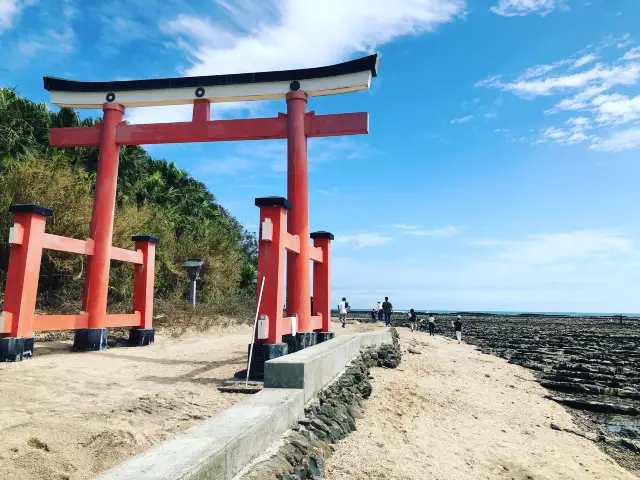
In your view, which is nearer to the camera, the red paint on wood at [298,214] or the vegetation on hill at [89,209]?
the red paint on wood at [298,214]

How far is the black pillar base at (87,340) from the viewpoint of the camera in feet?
32.9

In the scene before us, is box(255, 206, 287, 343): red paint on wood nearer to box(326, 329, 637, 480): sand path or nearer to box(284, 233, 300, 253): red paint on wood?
box(284, 233, 300, 253): red paint on wood

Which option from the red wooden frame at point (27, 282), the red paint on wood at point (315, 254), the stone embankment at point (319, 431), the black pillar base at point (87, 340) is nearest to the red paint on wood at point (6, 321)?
the red wooden frame at point (27, 282)

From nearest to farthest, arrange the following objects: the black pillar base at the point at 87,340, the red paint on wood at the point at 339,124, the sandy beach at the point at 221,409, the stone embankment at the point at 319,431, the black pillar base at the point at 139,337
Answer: the stone embankment at the point at 319,431 → the sandy beach at the point at 221,409 → the red paint on wood at the point at 339,124 → the black pillar base at the point at 87,340 → the black pillar base at the point at 139,337

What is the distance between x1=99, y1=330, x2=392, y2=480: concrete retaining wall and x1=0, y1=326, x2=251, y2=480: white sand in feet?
2.89

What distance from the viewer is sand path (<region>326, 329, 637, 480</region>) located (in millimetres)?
4473

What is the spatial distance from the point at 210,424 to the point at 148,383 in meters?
3.78

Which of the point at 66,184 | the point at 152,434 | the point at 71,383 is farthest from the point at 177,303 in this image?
the point at 152,434

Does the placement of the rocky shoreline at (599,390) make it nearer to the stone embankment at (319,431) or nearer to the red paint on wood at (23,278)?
Result: the stone embankment at (319,431)

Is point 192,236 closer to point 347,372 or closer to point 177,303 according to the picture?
point 177,303

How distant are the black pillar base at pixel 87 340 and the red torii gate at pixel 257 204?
2 centimetres

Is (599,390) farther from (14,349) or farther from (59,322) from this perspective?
(14,349)

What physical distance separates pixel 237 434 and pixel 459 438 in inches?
150

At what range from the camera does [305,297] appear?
8719mm
